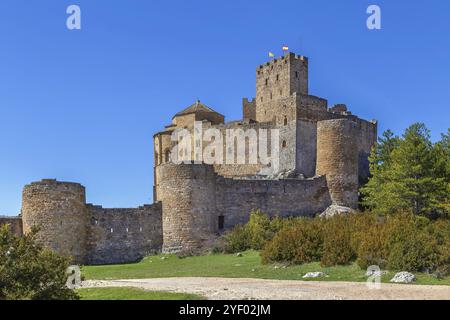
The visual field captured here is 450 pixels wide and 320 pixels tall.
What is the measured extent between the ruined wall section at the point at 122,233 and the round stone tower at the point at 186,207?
0.69 metres

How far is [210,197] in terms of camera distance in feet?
112

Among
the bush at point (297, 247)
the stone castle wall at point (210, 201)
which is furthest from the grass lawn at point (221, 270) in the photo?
the stone castle wall at point (210, 201)

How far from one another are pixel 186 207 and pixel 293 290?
57.2 feet

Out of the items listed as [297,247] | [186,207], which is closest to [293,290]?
[297,247]

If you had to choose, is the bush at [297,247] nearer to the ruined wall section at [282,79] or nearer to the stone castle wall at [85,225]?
the stone castle wall at [85,225]

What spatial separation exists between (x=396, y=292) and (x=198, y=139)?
34.2 m

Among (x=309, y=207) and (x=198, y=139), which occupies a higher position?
(x=198, y=139)

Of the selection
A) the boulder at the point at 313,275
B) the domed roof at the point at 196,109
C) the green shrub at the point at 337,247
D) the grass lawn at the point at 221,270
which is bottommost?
the grass lawn at the point at 221,270

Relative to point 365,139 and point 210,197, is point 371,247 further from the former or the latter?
point 365,139

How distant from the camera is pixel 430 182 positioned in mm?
30016

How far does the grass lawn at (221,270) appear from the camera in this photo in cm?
2045

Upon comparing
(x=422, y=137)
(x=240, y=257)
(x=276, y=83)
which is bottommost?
(x=240, y=257)
